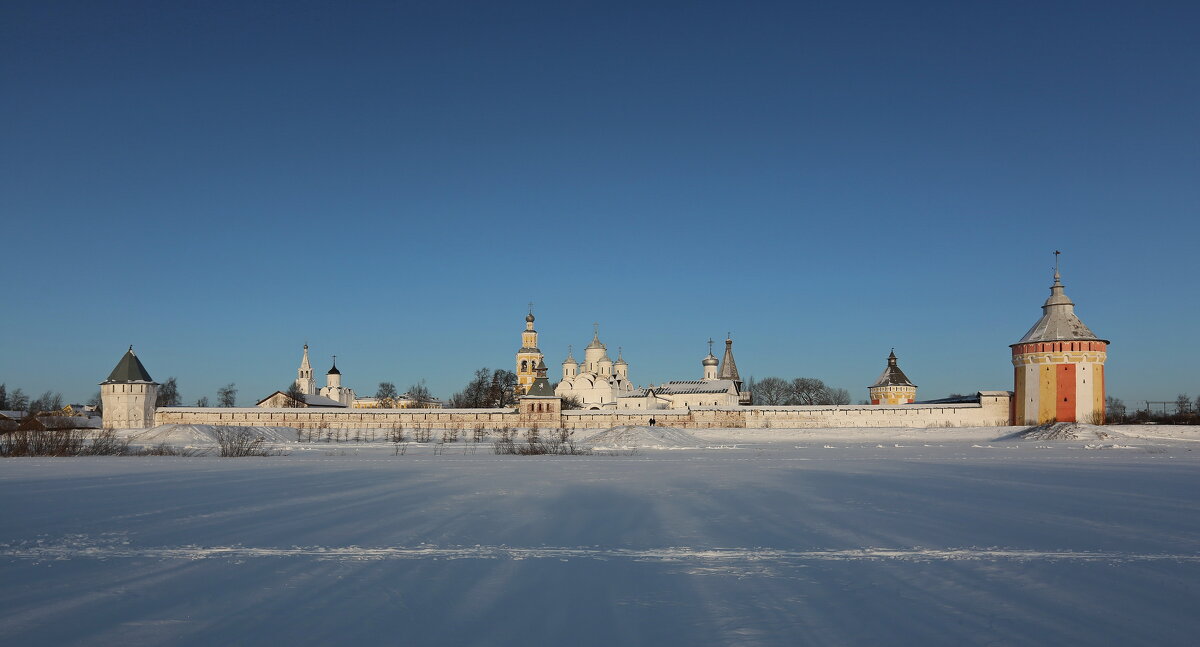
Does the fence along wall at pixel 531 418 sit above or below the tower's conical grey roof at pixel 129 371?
below

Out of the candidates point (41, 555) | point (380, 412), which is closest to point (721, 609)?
point (41, 555)

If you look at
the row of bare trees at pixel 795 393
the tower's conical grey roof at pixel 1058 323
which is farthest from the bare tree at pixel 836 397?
the tower's conical grey roof at pixel 1058 323

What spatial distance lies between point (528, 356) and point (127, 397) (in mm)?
33328

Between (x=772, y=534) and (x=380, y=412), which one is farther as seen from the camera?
(x=380, y=412)

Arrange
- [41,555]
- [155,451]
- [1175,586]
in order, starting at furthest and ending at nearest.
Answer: [155,451], [41,555], [1175,586]

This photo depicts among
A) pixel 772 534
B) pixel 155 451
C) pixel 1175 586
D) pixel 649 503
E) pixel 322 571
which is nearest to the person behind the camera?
pixel 1175 586

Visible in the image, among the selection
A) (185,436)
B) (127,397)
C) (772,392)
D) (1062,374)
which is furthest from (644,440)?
(772,392)

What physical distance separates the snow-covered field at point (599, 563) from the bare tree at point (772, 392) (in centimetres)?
6435

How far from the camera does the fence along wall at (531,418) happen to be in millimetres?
36500

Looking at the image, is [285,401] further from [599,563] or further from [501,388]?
[599,563]

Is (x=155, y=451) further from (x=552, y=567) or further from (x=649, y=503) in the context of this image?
(x=552, y=567)

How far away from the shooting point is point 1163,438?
87.8 feet

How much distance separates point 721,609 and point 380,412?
3880cm

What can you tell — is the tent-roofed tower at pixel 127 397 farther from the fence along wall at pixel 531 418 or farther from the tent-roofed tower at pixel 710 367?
the tent-roofed tower at pixel 710 367
